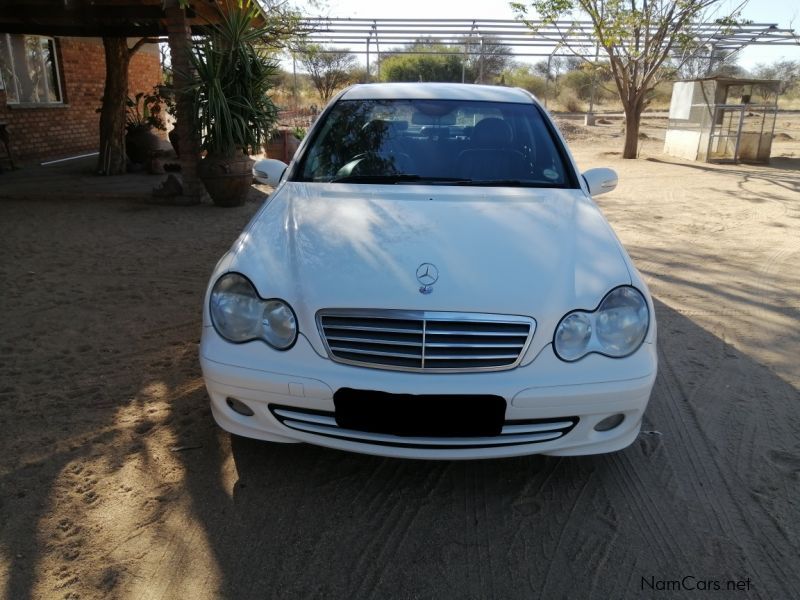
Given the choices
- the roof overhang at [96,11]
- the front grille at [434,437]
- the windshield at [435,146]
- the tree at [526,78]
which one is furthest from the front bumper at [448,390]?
the tree at [526,78]

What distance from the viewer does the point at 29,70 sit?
12805 mm

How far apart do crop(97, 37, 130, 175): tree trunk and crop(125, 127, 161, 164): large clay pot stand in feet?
3.28

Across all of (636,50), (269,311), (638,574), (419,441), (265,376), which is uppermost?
(636,50)

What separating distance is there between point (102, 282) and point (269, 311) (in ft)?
11.2

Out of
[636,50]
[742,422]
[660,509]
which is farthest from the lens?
[636,50]

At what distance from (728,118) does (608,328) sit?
15.1m

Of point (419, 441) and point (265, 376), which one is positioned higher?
point (265, 376)

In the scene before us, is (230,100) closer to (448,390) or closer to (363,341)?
(363,341)

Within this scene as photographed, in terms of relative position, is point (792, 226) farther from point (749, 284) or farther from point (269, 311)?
point (269, 311)

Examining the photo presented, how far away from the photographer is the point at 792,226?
7648 millimetres

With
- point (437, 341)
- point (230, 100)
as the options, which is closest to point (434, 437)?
point (437, 341)

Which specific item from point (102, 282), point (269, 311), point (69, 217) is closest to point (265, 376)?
point (269, 311)

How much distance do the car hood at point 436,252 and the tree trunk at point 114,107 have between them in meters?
9.32

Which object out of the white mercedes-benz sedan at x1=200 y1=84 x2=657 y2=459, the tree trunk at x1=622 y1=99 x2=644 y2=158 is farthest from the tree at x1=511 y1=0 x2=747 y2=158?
the white mercedes-benz sedan at x1=200 y1=84 x2=657 y2=459
